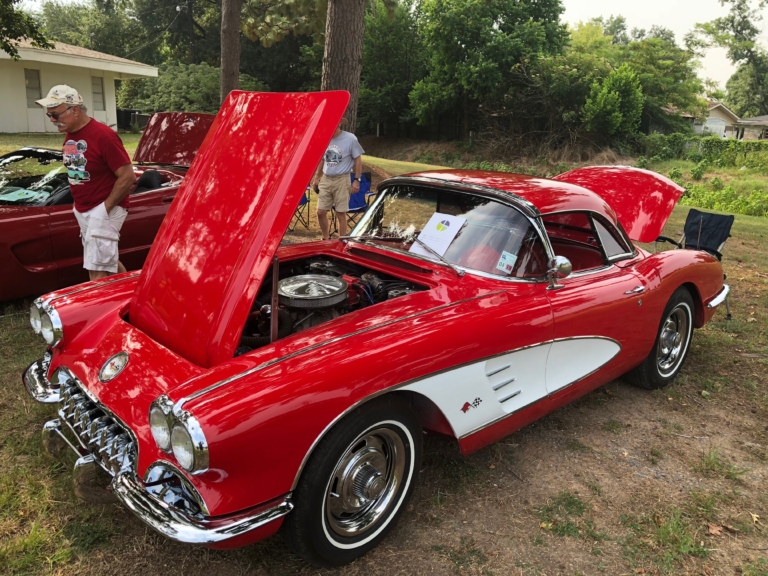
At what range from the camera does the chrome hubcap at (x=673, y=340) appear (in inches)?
164

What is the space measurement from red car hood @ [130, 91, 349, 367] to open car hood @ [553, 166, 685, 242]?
2496mm

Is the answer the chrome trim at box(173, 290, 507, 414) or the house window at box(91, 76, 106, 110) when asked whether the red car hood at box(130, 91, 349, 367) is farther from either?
the house window at box(91, 76, 106, 110)

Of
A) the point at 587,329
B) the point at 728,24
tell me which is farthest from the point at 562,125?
the point at 728,24

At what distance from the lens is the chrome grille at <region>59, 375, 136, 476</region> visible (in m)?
2.20

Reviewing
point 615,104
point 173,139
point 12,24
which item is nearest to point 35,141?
point 12,24

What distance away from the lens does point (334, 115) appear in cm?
250

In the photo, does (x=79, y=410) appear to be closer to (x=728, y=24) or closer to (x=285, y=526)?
(x=285, y=526)

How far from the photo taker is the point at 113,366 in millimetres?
2488

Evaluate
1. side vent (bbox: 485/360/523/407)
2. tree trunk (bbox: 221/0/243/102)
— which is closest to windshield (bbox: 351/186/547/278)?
side vent (bbox: 485/360/523/407)

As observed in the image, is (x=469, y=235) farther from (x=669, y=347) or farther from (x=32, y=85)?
(x=32, y=85)

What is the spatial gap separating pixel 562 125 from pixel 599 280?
1003 inches

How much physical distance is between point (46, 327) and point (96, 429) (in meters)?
0.95

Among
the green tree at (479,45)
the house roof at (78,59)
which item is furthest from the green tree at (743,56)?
the house roof at (78,59)

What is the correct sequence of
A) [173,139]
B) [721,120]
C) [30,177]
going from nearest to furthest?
[30,177] < [173,139] < [721,120]
